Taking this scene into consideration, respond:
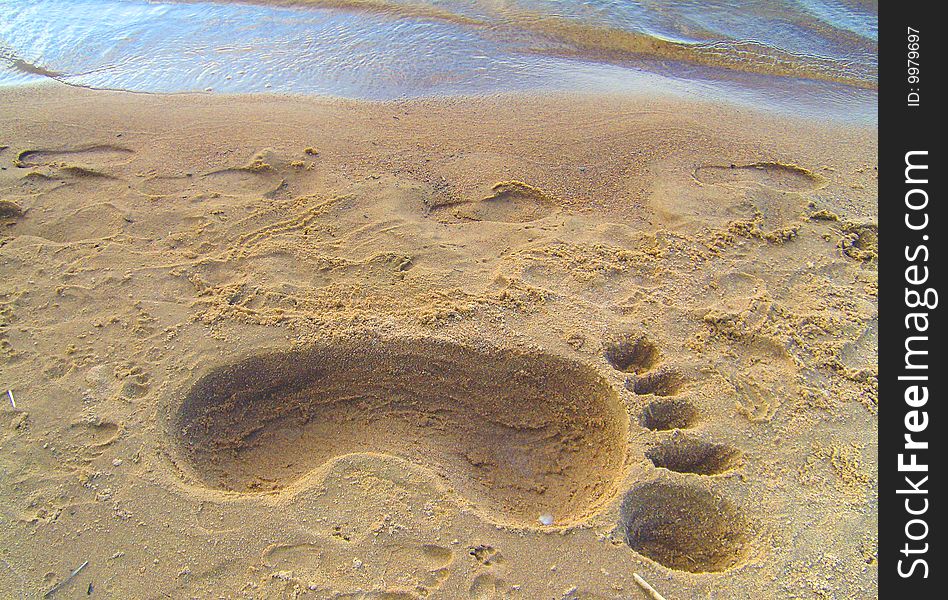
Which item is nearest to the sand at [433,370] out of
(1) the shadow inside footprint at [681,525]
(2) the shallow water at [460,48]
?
(1) the shadow inside footprint at [681,525]

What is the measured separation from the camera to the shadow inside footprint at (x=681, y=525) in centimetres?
235

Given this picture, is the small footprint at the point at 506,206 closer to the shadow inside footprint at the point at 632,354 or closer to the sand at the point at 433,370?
the sand at the point at 433,370

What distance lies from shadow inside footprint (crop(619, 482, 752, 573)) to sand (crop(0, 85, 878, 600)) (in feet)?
0.03

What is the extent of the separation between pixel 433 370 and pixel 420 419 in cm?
25

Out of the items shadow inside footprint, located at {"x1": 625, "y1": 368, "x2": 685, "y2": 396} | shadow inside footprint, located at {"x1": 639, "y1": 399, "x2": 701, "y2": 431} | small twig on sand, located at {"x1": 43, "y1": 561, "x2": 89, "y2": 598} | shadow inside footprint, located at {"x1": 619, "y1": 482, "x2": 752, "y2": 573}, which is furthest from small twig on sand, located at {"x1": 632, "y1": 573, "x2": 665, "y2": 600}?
small twig on sand, located at {"x1": 43, "y1": 561, "x2": 89, "y2": 598}

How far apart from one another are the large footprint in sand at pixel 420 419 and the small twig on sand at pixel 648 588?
0.43 meters

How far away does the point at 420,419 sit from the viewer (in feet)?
9.53

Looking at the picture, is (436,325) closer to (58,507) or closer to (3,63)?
(58,507)

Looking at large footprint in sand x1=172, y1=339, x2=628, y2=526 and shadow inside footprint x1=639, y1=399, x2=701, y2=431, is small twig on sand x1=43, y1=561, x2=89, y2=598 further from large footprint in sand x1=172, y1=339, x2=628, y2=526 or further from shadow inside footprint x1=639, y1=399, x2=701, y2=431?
shadow inside footprint x1=639, y1=399, x2=701, y2=431

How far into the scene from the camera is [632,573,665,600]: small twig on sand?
6.90 ft

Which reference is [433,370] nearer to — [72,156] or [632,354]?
[632,354]

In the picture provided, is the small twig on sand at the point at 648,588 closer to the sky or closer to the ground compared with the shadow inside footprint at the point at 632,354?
closer to the ground
